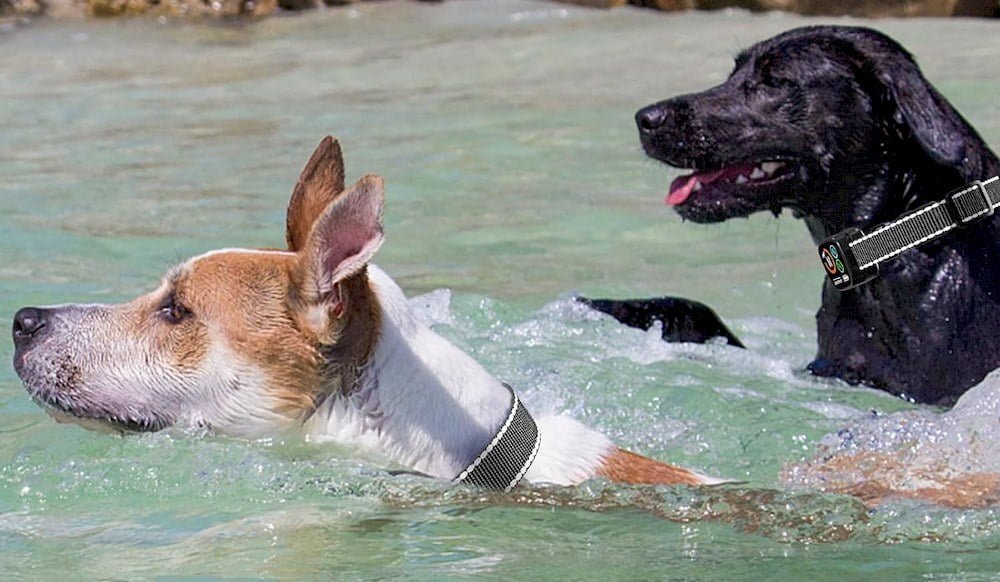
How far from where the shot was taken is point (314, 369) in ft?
15.3

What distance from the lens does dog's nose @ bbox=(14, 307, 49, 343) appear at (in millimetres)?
4855

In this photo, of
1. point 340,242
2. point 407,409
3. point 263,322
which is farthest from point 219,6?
point 340,242

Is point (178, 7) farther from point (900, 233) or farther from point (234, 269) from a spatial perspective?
point (234, 269)

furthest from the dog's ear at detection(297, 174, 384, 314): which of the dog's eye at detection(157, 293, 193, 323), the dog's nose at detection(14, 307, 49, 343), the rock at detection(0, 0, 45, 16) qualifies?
the rock at detection(0, 0, 45, 16)

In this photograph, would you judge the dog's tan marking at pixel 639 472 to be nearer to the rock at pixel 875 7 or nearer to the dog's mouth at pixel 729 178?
the dog's mouth at pixel 729 178

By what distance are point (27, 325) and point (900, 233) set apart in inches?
111

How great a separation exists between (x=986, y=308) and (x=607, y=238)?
3.10 meters

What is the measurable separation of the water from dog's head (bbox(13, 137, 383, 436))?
17 centimetres

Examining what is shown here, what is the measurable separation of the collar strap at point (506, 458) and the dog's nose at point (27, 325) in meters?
1.20

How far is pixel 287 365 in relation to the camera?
184 inches

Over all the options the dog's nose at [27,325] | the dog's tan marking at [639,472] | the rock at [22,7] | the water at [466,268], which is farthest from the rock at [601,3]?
the dog's nose at [27,325]

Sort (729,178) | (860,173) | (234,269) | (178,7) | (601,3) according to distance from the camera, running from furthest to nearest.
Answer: (178,7) < (601,3) < (729,178) < (860,173) < (234,269)

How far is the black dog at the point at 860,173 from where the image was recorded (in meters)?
6.25

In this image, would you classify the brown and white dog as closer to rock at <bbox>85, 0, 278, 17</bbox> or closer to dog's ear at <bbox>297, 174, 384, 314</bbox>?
dog's ear at <bbox>297, 174, 384, 314</bbox>
